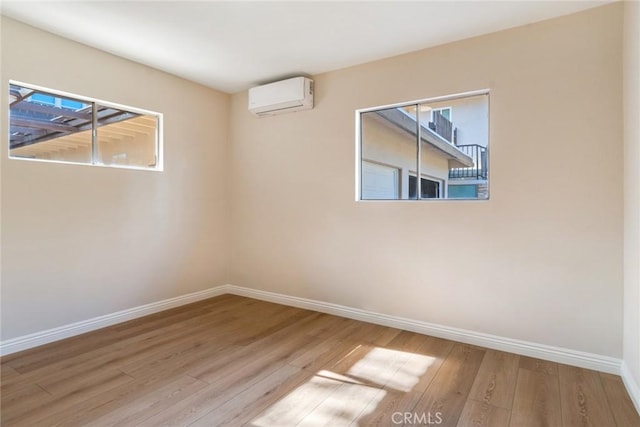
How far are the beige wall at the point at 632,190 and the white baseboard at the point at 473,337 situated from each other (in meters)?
0.19

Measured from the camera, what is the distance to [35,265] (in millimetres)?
2672

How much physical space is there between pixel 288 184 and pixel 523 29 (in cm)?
261

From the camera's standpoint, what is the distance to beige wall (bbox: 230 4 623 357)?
2318mm

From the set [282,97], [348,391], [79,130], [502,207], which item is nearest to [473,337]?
[502,207]

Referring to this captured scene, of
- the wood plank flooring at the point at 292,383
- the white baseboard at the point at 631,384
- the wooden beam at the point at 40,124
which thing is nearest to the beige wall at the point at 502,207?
the white baseboard at the point at 631,384

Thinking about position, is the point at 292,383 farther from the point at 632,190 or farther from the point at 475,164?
the point at 632,190

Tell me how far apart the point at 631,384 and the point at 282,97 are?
12.2ft

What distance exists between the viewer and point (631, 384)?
2016mm

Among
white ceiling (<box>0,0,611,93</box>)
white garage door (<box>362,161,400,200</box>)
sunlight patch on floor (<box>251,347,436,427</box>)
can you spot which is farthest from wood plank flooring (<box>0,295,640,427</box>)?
white ceiling (<box>0,0,611,93</box>)

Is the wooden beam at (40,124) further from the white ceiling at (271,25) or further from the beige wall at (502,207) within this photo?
the beige wall at (502,207)

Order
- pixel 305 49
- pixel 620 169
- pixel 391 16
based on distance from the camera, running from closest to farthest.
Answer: pixel 620 169, pixel 391 16, pixel 305 49

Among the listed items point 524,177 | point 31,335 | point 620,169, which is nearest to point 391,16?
point 524,177

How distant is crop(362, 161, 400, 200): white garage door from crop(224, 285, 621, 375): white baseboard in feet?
3.93

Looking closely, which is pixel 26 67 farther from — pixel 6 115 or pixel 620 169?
pixel 620 169
